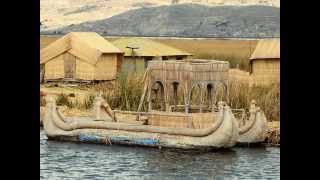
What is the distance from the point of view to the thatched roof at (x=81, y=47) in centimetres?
473

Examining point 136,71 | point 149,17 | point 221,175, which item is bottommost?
point 221,175

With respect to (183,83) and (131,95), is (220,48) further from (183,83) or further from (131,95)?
(131,95)

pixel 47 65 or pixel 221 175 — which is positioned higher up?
pixel 47 65

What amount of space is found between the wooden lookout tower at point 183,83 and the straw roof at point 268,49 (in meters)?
0.24

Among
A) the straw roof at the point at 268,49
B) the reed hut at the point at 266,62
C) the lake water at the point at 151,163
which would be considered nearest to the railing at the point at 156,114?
the lake water at the point at 151,163

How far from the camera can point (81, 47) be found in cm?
471

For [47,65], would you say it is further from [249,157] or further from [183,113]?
[249,157]

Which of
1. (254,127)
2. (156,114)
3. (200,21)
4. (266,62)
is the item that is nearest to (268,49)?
(266,62)

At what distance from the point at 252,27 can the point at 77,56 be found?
116 centimetres

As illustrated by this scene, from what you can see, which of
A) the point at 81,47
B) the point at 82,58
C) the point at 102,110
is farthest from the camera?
the point at 102,110

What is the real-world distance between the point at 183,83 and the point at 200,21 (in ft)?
1.40

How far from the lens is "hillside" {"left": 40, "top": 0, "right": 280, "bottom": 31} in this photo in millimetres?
4688

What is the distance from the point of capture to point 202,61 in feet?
15.6
